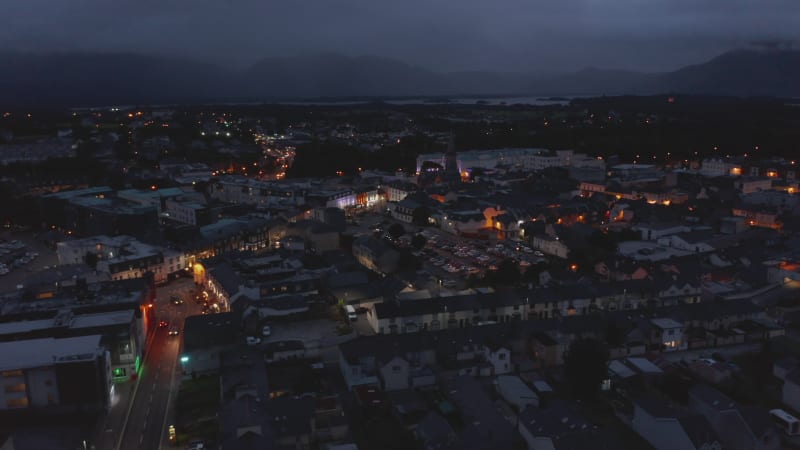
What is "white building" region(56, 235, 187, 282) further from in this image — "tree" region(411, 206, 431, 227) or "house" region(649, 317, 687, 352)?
"house" region(649, 317, 687, 352)

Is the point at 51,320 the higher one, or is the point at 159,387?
the point at 51,320

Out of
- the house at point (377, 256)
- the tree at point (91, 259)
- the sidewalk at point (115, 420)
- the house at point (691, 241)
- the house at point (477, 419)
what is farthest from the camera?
the house at point (691, 241)

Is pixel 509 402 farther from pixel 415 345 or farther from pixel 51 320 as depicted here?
pixel 51 320

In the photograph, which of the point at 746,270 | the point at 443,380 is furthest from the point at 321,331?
the point at 746,270

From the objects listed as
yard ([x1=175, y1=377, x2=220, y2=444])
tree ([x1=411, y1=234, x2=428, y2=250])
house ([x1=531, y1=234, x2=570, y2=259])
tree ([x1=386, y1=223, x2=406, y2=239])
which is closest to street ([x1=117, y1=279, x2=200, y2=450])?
yard ([x1=175, y1=377, x2=220, y2=444])

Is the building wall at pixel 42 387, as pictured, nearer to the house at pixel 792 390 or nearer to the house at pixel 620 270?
the house at pixel 792 390

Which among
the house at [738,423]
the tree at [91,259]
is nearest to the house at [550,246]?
the house at [738,423]
